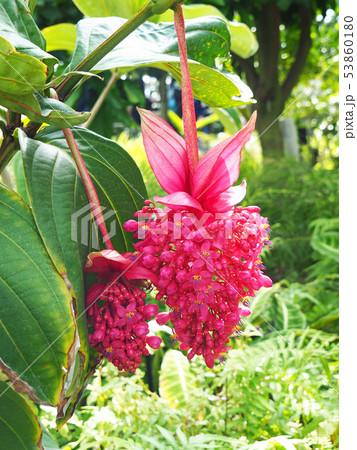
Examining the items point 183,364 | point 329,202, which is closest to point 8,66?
point 183,364

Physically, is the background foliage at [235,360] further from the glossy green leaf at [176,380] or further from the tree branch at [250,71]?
the tree branch at [250,71]

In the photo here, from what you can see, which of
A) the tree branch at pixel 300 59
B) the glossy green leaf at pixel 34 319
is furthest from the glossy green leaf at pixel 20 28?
the tree branch at pixel 300 59

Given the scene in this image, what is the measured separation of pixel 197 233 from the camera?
0.33 metres

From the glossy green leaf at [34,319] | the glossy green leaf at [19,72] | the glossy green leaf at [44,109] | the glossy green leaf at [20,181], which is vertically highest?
the glossy green leaf at [19,72]

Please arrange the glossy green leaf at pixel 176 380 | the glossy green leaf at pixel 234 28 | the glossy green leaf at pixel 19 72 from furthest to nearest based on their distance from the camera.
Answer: the glossy green leaf at pixel 176 380 → the glossy green leaf at pixel 234 28 → the glossy green leaf at pixel 19 72

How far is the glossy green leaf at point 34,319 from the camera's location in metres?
0.35

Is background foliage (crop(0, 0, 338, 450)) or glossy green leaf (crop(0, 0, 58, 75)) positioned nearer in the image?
glossy green leaf (crop(0, 0, 58, 75))

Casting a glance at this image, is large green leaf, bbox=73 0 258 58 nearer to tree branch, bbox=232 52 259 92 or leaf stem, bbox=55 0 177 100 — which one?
leaf stem, bbox=55 0 177 100

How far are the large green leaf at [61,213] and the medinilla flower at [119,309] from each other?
1cm

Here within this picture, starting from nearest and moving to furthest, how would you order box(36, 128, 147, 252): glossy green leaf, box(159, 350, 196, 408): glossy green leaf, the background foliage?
box(36, 128, 147, 252): glossy green leaf, the background foliage, box(159, 350, 196, 408): glossy green leaf

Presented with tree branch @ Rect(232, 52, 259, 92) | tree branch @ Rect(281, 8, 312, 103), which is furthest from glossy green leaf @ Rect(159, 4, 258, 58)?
tree branch @ Rect(281, 8, 312, 103)

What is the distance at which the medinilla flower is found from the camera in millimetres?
353

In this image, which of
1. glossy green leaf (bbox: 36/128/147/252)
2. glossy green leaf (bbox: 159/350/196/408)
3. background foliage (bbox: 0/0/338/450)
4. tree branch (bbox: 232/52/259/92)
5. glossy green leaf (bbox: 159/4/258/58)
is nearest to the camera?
glossy green leaf (bbox: 36/128/147/252)

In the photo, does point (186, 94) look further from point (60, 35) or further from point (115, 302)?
point (60, 35)
